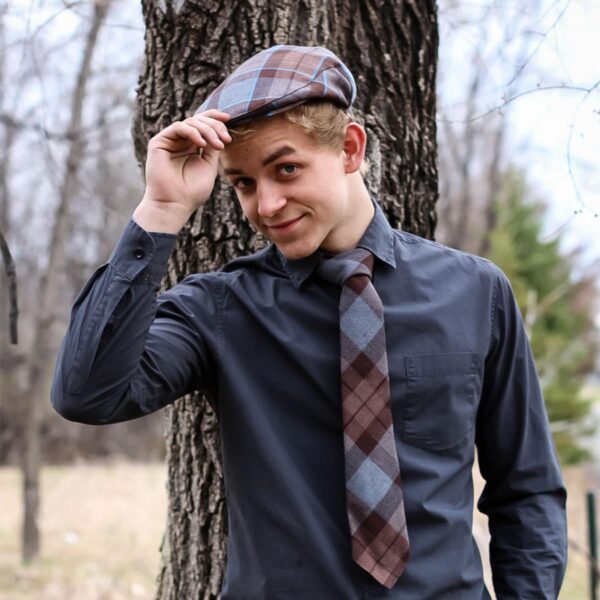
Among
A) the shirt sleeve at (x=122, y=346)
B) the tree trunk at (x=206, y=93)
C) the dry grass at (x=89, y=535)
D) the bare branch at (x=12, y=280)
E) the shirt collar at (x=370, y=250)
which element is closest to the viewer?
the shirt sleeve at (x=122, y=346)

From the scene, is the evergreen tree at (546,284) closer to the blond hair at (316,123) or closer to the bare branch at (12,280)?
the bare branch at (12,280)

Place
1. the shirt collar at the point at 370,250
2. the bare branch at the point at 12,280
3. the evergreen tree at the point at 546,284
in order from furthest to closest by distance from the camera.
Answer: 1. the evergreen tree at the point at 546,284
2. the bare branch at the point at 12,280
3. the shirt collar at the point at 370,250

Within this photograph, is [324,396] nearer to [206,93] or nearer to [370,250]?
[370,250]

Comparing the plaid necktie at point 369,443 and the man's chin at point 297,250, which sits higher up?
the man's chin at point 297,250

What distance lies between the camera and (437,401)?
2.04m

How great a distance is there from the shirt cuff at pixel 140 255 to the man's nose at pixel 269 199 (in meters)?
0.23

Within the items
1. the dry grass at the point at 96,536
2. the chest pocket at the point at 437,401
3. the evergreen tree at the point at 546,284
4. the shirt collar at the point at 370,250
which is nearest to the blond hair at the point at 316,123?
the shirt collar at the point at 370,250

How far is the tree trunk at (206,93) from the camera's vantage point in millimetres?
2818

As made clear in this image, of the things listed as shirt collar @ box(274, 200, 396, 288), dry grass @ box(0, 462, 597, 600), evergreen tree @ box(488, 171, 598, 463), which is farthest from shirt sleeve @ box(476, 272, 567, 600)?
evergreen tree @ box(488, 171, 598, 463)

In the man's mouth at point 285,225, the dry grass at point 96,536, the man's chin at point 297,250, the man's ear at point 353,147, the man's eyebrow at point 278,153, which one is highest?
the man's ear at point 353,147

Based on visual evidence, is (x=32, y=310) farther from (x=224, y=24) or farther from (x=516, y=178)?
(x=224, y=24)

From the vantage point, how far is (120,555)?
356 inches

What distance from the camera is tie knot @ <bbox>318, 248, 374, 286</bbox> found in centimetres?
203

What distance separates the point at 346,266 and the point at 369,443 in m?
0.42
